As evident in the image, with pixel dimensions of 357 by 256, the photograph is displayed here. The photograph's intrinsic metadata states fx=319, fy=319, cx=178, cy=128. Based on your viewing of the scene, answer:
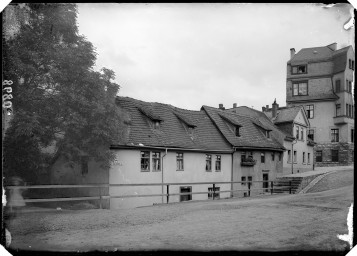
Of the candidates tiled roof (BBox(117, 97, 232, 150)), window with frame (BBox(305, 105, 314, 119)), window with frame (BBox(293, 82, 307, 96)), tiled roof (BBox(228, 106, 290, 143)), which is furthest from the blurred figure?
tiled roof (BBox(228, 106, 290, 143))

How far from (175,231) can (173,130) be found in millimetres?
11795

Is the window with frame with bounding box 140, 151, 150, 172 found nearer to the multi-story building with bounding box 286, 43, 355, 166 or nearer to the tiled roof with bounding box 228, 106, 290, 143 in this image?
the multi-story building with bounding box 286, 43, 355, 166

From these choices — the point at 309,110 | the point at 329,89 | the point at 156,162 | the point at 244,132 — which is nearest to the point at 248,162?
the point at 244,132

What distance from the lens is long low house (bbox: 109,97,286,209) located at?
50.8ft

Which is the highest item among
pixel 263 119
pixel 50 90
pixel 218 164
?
pixel 263 119

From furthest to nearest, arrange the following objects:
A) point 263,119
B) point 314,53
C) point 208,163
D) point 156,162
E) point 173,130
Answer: point 263,119 < point 173,130 < point 208,163 < point 156,162 < point 314,53

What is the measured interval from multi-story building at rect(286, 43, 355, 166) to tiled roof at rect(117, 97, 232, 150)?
648 centimetres

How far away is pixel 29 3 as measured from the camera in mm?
5660

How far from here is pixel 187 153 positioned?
60.1 feet

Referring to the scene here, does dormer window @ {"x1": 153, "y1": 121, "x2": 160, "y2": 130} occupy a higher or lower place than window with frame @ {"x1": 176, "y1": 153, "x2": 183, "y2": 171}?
higher

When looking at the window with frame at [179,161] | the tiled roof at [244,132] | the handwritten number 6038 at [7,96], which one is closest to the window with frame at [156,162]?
the window with frame at [179,161]

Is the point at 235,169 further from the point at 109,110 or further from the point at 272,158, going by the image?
the point at 109,110

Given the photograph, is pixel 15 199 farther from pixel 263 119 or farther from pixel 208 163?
pixel 263 119

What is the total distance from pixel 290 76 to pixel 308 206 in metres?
5.90
